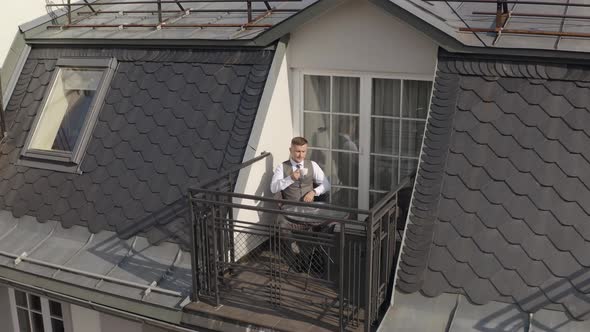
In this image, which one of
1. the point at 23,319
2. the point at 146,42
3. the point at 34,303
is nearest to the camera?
the point at 146,42

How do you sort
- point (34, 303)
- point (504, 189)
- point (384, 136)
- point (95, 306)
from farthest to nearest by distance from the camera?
point (34, 303) → point (384, 136) → point (95, 306) → point (504, 189)

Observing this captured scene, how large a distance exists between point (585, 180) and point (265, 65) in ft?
11.6

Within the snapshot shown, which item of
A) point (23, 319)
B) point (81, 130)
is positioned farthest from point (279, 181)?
point (23, 319)

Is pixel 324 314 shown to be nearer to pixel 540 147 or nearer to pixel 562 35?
pixel 540 147

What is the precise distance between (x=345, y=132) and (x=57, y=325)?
4.30 m

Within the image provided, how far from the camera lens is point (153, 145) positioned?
7.88m

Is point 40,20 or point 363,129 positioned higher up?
point 40,20

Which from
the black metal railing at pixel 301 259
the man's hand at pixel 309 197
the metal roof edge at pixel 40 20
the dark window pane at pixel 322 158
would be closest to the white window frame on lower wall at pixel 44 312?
the black metal railing at pixel 301 259

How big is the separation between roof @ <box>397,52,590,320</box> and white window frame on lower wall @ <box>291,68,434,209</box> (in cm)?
85

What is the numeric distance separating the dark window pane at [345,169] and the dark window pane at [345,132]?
92 mm

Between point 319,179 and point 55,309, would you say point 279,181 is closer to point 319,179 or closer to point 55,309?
point 319,179

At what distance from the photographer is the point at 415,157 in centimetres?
748

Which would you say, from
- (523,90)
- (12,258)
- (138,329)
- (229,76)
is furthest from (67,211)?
(523,90)

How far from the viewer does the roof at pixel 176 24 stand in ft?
25.9
